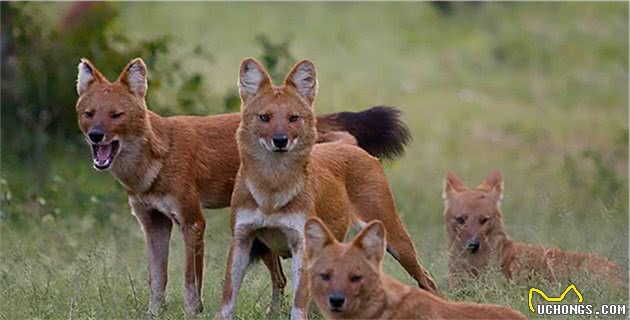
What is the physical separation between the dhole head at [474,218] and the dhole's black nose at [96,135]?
2.75 meters

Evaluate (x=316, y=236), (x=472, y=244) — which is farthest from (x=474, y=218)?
(x=316, y=236)

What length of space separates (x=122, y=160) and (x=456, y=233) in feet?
8.95

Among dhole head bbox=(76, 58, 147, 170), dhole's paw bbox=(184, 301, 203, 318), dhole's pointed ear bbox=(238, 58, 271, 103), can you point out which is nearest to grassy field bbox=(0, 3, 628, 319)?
dhole's paw bbox=(184, 301, 203, 318)

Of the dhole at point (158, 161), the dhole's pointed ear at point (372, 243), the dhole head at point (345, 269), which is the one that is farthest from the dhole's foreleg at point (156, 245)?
the dhole's pointed ear at point (372, 243)

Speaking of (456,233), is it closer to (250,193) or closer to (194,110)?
(250,193)

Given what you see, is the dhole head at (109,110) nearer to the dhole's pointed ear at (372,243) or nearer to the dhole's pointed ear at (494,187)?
the dhole's pointed ear at (372,243)

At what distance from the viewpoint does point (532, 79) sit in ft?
73.0

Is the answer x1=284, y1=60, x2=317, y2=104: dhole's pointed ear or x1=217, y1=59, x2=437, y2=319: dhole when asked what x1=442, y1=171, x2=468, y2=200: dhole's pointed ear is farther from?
x1=284, y1=60, x2=317, y2=104: dhole's pointed ear

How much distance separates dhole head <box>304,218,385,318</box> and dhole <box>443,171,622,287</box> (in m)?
2.55

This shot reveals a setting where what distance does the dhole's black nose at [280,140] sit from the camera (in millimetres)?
7852

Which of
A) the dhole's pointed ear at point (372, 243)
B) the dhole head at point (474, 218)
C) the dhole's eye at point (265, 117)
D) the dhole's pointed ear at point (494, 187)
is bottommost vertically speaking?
the dhole head at point (474, 218)

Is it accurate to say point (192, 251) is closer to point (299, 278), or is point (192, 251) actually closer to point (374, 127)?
point (299, 278)

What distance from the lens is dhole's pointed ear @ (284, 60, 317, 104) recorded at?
26.6 ft

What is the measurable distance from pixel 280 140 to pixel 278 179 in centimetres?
24
